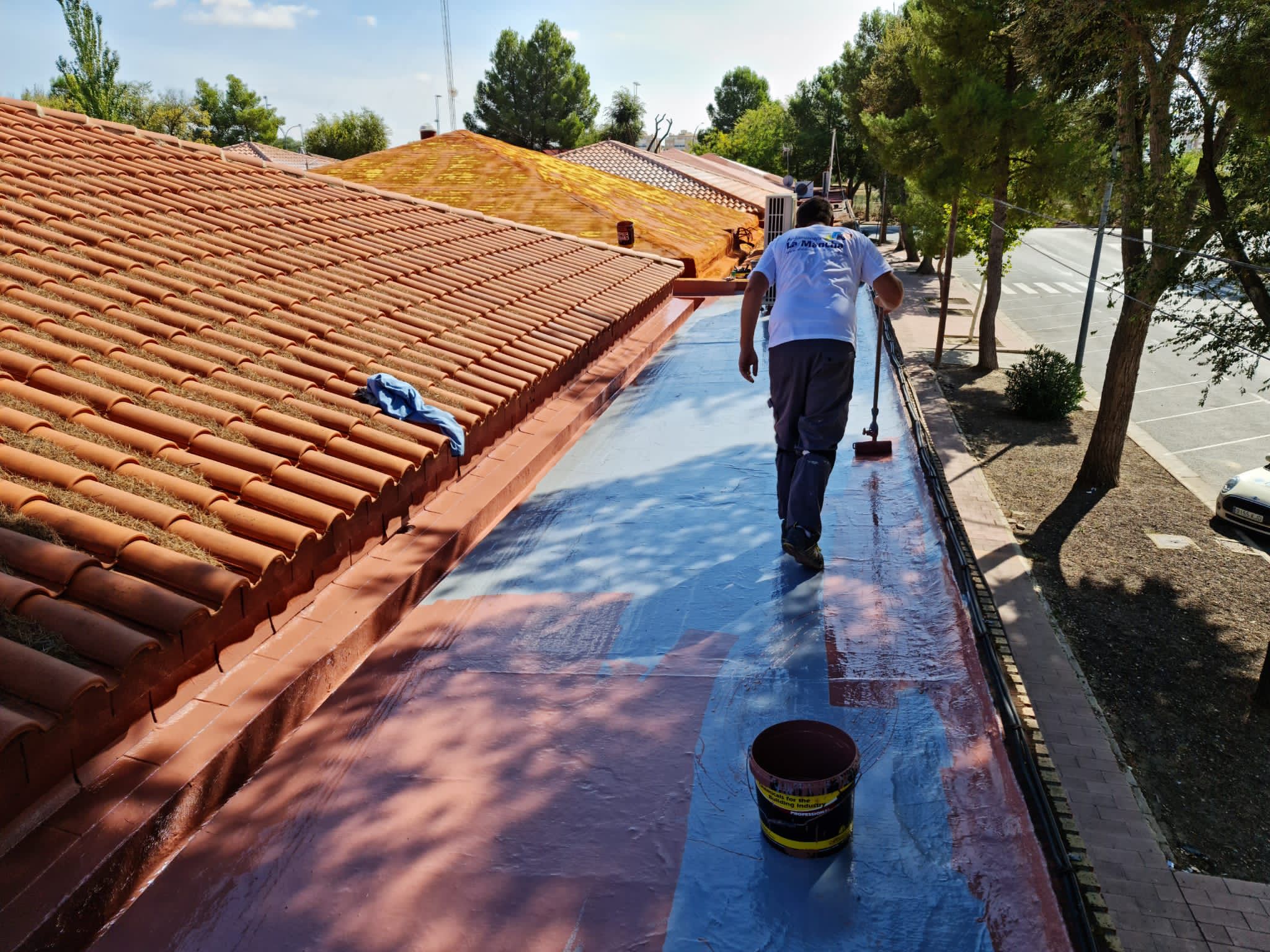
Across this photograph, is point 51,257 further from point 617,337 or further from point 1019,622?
point 1019,622

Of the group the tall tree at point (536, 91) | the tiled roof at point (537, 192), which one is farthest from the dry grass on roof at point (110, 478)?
the tall tree at point (536, 91)

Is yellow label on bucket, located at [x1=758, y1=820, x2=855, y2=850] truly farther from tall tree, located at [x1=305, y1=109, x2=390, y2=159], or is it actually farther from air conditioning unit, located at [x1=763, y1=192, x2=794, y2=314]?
tall tree, located at [x1=305, y1=109, x2=390, y2=159]

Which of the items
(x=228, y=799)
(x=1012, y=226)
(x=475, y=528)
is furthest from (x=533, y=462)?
(x=1012, y=226)

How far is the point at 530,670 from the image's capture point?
3307mm

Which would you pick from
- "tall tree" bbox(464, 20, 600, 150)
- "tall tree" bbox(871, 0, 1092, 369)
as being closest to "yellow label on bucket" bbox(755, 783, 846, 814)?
"tall tree" bbox(871, 0, 1092, 369)

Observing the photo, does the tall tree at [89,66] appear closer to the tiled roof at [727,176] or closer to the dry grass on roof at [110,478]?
the tiled roof at [727,176]

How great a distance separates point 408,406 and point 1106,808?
585 cm

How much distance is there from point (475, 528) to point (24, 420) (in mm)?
1978

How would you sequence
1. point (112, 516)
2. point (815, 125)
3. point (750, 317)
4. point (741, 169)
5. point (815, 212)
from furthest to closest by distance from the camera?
point (815, 125) < point (741, 169) < point (815, 212) < point (750, 317) < point (112, 516)

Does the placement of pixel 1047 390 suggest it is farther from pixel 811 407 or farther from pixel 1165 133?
pixel 811 407

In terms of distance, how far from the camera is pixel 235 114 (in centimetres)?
6272

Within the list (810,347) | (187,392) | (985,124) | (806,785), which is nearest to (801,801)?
(806,785)

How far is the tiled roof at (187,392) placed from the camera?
247 centimetres

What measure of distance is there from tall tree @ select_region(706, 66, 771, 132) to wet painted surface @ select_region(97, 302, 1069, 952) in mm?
85478
